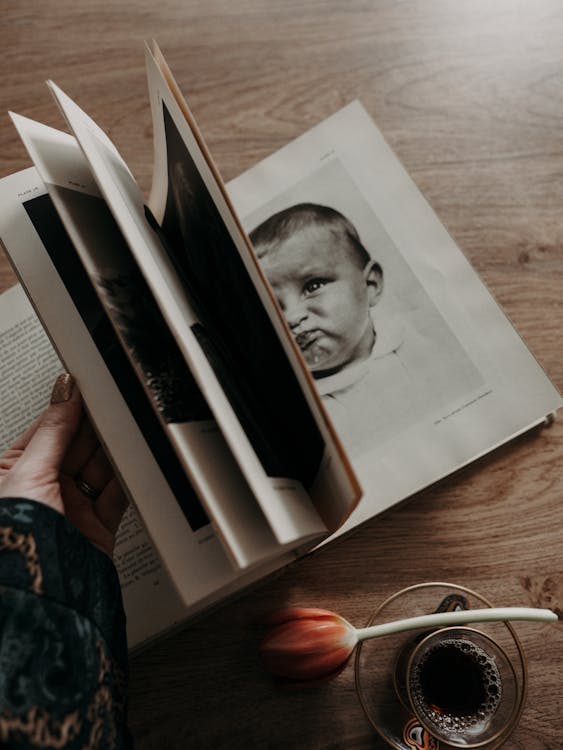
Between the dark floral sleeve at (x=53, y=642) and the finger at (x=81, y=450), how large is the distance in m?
0.10

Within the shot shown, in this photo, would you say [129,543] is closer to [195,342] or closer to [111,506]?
[111,506]

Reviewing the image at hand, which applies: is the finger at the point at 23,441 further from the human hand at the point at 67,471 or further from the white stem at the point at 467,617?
the white stem at the point at 467,617

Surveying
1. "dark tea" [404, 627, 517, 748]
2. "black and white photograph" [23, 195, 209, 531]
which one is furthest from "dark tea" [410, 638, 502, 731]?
"black and white photograph" [23, 195, 209, 531]

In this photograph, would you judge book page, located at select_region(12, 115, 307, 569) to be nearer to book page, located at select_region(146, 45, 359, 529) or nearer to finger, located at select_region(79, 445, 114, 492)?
book page, located at select_region(146, 45, 359, 529)

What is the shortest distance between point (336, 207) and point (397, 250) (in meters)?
0.07

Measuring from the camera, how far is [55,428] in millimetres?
458

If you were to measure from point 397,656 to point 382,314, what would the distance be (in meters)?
0.27

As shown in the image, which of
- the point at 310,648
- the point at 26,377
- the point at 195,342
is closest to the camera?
the point at 195,342

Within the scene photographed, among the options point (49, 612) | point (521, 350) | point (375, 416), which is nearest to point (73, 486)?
point (49, 612)

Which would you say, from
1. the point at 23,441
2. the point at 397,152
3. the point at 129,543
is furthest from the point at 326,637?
the point at 397,152

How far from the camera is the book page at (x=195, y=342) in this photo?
0.31 m

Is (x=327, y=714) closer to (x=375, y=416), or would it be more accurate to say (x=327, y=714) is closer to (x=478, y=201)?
(x=375, y=416)

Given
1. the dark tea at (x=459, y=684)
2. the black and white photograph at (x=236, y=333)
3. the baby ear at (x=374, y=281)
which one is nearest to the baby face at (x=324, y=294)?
the baby ear at (x=374, y=281)

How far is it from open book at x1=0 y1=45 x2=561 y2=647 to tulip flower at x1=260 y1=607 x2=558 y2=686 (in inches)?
2.2
